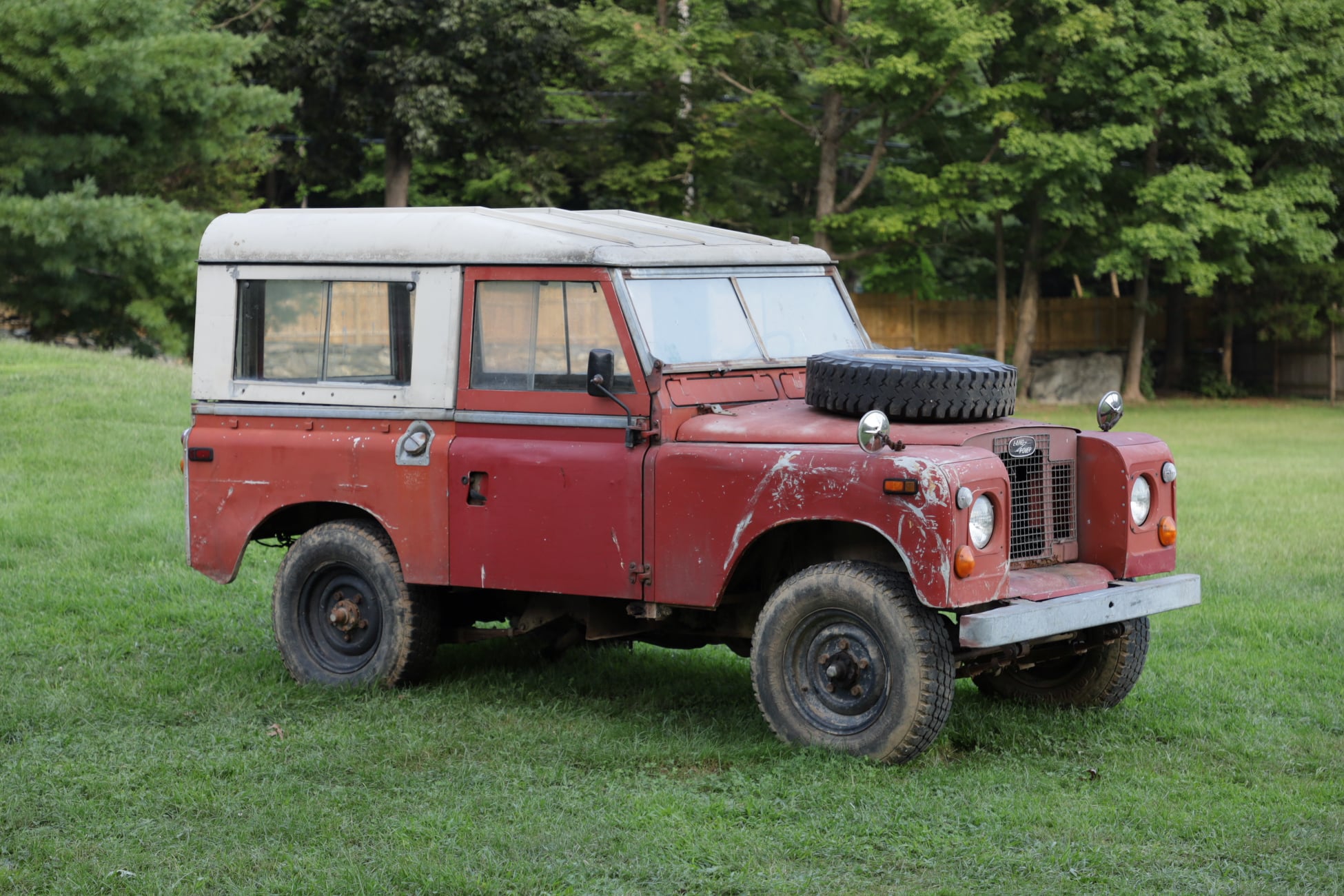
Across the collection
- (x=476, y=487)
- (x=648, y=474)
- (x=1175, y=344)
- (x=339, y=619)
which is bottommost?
(x=339, y=619)

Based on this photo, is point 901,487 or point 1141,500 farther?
point 1141,500

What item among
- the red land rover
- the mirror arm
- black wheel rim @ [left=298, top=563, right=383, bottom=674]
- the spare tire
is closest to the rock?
the red land rover

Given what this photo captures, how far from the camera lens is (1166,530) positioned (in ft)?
23.9

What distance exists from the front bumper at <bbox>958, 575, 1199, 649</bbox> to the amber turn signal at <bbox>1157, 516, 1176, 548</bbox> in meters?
0.18

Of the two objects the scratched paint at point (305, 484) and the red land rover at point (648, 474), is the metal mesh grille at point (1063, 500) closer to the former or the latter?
the red land rover at point (648, 474)

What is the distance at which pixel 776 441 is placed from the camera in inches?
266

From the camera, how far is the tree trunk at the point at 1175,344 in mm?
36656

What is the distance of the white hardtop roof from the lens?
7.32 meters

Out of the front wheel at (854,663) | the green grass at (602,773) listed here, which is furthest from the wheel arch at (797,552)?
the green grass at (602,773)

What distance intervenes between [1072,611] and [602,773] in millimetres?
2033

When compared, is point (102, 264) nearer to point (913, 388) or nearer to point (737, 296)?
point (737, 296)

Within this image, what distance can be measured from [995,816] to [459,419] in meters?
3.08

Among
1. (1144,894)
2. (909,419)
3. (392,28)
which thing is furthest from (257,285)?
(392,28)

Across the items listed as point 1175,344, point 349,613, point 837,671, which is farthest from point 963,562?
point 1175,344
